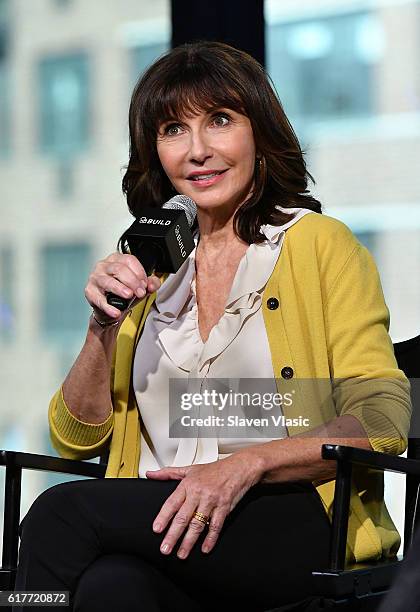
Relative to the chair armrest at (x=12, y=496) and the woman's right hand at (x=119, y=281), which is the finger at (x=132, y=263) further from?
the chair armrest at (x=12, y=496)

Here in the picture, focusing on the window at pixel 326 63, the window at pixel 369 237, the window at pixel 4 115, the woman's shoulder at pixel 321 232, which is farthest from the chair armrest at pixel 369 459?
the window at pixel 4 115

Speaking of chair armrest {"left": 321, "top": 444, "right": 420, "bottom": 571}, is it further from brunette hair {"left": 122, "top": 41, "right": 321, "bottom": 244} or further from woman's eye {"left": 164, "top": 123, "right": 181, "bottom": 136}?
woman's eye {"left": 164, "top": 123, "right": 181, "bottom": 136}

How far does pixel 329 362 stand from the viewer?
165cm

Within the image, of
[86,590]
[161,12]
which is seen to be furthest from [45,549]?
[161,12]

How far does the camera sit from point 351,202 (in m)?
2.54

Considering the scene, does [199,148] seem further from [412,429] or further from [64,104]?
[64,104]

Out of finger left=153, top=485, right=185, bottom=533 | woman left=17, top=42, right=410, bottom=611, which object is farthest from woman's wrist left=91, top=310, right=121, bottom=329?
finger left=153, top=485, right=185, bottom=533

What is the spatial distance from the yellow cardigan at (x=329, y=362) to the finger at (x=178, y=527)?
Result: 26 centimetres

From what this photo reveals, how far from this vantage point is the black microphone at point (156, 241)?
1443mm

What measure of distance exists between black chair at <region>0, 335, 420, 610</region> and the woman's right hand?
0.97 ft

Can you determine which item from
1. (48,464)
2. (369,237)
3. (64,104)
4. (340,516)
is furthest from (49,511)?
(64,104)

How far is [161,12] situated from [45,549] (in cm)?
187

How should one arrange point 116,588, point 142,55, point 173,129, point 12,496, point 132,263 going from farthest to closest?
point 142,55 → point 173,129 → point 12,496 → point 132,263 → point 116,588

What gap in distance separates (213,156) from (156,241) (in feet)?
1.22
